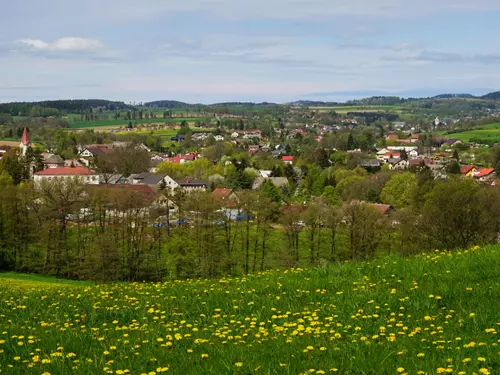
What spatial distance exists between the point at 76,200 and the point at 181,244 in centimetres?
962

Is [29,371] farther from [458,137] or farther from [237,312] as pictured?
[458,137]

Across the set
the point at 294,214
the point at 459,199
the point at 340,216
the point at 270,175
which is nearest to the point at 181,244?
the point at 294,214

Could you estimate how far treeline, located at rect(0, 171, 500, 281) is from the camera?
37469 millimetres

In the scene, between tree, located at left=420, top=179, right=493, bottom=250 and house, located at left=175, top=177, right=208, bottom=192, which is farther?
house, located at left=175, top=177, right=208, bottom=192

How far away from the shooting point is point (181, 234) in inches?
1618

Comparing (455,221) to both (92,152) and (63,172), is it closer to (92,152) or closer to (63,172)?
(63,172)

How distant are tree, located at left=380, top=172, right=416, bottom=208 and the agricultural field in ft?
209

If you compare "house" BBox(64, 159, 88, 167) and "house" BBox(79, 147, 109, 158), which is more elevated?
"house" BBox(79, 147, 109, 158)

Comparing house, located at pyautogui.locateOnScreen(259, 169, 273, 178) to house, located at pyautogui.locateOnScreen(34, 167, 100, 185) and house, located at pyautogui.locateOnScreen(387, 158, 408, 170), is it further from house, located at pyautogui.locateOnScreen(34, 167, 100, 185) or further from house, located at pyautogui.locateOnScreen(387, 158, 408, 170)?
house, located at pyautogui.locateOnScreen(387, 158, 408, 170)

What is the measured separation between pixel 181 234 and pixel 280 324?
3375 cm

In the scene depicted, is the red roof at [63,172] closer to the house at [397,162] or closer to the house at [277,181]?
the house at [277,181]

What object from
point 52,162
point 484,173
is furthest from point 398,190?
point 52,162

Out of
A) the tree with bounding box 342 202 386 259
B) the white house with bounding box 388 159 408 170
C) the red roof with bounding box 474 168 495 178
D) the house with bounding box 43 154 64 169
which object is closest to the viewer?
the tree with bounding box 342 202 386 259

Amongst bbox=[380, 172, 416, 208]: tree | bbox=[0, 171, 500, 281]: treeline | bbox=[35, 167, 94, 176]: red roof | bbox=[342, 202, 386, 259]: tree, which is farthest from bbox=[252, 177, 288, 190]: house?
bbox=[342, 202, 386, 259]: tree
